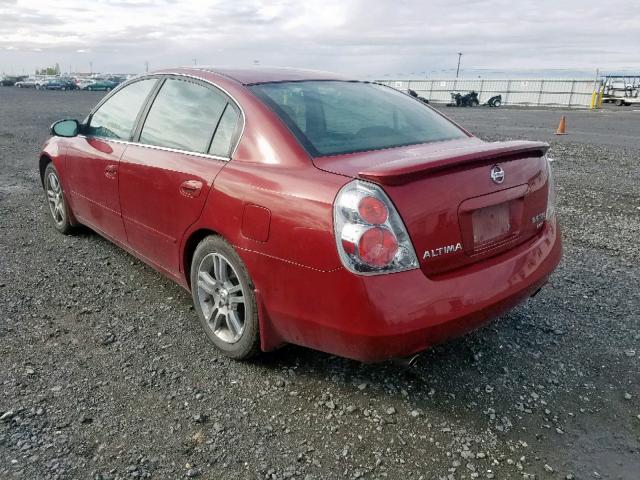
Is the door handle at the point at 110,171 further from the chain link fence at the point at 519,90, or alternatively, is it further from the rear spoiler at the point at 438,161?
the chain link fence at the point at 519,90

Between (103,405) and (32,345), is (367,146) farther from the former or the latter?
(32,345)

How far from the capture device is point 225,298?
9.63ft

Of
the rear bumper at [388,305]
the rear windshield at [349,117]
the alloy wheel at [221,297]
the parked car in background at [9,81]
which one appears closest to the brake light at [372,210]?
the rear bumper at [388,305]

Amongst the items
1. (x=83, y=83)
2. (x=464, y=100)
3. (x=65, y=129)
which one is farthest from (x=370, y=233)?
(x=83, y=83)

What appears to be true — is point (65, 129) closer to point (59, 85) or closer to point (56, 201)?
point (56, 201)

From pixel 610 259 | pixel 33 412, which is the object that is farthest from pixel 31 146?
pixel 610 259

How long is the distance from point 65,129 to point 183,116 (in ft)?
5.22

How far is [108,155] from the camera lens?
3.88 metres

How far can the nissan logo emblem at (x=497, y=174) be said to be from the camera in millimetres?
2459

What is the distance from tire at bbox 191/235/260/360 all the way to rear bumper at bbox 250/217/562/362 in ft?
0.58

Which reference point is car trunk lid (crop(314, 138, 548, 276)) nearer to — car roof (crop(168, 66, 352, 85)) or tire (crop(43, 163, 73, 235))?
car roof (crop(168, 66, 352, 85))

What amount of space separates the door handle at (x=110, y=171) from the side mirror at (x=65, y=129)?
0.69 m

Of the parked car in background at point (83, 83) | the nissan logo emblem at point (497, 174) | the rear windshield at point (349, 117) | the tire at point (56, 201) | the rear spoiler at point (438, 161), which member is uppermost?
the rear windshield at point (349, 117)

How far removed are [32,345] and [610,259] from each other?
176 inches
